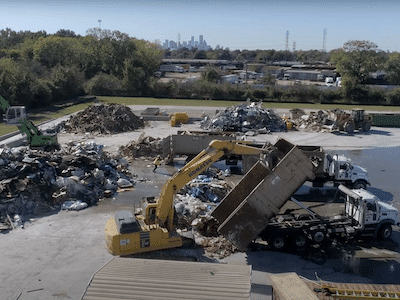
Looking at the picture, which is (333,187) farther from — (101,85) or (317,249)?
(101,85)

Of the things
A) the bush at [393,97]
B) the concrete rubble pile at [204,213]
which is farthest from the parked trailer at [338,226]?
the bush at [393,97]

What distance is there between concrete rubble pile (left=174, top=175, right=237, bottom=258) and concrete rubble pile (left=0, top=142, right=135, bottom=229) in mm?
4128

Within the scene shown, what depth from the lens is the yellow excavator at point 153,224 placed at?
1394 cm

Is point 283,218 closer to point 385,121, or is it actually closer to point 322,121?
point 322,121

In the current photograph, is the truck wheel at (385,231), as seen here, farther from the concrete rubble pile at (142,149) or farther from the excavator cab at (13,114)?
the excavator cab at (13,114)

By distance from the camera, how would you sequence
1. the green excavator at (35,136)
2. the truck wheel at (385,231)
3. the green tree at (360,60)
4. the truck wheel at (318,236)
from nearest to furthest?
the truck wheel at (318,236)
the truck wheel at (385,231)
the green excavator at (35,136)
the green tree at (360,60)

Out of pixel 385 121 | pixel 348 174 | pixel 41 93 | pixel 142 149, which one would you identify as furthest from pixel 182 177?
pixel 41 93

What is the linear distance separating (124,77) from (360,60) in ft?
112

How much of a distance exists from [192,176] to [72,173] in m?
9.18

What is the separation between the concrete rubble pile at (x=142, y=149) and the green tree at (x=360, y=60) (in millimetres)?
39972

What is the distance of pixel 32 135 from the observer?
1093 inches

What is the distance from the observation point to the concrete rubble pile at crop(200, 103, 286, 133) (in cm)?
3647

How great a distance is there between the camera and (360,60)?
61656 millimetres

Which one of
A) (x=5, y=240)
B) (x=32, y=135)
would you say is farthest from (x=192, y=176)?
(x=32, y=135)
